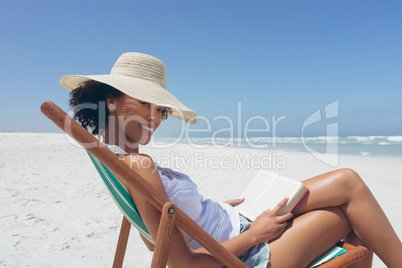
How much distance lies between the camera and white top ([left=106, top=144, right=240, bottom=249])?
1417 millimetres

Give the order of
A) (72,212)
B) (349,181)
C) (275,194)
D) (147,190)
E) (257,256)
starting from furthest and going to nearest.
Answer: (72,212) → (275,194) → (349,181) → (257,256) → (147,190)

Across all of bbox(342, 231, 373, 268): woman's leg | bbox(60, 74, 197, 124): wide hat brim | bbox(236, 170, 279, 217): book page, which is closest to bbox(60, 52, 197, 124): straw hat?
bbox(60, 74, 197, 124): wide hat brim

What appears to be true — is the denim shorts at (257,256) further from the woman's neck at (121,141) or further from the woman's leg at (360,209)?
the woman's neck at (121,141)

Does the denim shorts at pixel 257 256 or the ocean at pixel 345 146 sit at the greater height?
the denim shorts at pixel 257 256

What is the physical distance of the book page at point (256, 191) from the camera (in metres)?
1.74

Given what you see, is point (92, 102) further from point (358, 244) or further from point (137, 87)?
point (358, 244)

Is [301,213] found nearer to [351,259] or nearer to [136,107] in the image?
[351,259]

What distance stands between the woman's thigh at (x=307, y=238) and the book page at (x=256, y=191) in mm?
330

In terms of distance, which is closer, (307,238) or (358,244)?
(307,238)

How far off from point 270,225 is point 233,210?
0.33 meters

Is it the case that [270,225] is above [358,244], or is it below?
above

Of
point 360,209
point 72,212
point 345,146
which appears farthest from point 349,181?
point 345,146

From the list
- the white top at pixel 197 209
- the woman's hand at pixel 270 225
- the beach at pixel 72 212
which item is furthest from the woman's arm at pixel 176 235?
the beach at pixel 72 212

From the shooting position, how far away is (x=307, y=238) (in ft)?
4.42
